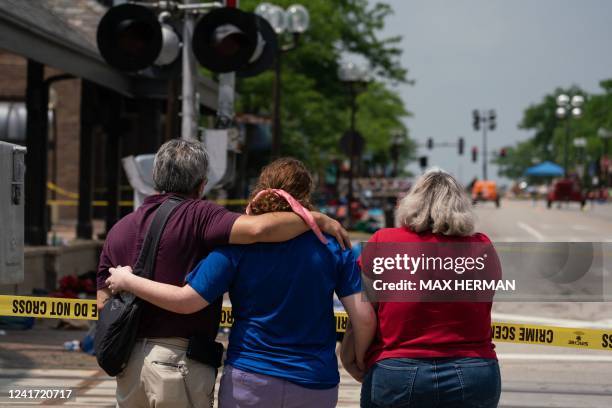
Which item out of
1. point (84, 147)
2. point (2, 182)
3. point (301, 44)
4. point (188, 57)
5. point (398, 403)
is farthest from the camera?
point (301, 44)

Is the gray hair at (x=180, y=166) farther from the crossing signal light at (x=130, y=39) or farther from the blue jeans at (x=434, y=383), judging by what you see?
the crossing signal light at (x=130, y=39)

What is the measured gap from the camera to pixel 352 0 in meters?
44.4

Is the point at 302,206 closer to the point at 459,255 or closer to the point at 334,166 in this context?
the point at 459,255

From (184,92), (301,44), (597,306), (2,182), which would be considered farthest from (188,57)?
(301,44)

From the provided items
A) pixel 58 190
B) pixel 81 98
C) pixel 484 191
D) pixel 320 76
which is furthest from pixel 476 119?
pixel 81 98

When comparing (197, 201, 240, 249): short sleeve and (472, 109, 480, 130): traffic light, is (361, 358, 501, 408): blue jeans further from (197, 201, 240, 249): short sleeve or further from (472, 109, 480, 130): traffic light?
(472, 109, 480, 130): traffic light

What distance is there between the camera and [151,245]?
403 centimetres

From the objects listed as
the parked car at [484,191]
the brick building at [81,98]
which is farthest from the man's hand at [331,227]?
the parked car at [484,191]

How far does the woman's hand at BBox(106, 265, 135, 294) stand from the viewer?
397 centimetres

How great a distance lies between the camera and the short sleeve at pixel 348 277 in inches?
157

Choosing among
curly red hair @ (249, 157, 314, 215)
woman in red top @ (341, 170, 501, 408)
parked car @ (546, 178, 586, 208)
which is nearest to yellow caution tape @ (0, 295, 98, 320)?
curly red hair @ (249, 157, 314, 215)

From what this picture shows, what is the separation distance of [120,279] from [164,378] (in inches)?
16.5

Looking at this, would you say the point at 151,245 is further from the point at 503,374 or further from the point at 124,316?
the point at 503,374

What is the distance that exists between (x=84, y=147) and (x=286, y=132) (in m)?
21.0
